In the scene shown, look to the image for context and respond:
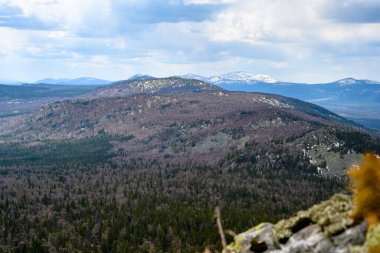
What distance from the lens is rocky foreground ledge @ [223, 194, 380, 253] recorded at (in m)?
27.2

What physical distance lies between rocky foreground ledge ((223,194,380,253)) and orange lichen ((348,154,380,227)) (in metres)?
0.67

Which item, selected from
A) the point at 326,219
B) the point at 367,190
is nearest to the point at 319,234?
the point at 326,219

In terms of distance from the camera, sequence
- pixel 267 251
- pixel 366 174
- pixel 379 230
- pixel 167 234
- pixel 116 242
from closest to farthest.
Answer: pixel 379 230 < pixel 366 174 < pixel 267 251 < pixel 116 242 < pixel 167 234

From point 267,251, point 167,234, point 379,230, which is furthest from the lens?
point 167,234

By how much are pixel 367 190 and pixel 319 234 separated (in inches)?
168

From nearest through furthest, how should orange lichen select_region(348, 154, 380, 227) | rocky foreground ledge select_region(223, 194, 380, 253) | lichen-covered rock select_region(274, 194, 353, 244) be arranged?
rocky foreground ledge select_region(223, 194, 380, 253), orange lichen select_region(348, 154, 380, 227), lichen-covered rock select_region(274, 194, 353, 244)

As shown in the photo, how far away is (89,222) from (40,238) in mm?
25628

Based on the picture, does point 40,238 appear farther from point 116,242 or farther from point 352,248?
point 352,248

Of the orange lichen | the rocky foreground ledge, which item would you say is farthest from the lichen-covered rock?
the orange lichen

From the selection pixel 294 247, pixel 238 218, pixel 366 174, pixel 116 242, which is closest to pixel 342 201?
pixel 366 174

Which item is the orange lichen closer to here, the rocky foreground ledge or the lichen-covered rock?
the rocky foreground ledge

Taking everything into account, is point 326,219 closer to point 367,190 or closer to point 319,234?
point 319,234

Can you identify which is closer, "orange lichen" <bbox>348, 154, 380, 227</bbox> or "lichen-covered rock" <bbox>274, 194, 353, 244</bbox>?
"orange lichen" <bbox>348, 154, 380, 227</bbox>

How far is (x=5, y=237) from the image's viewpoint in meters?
179
